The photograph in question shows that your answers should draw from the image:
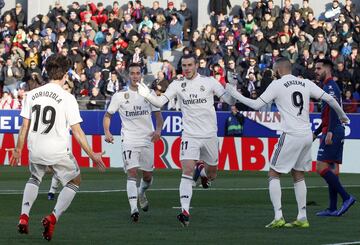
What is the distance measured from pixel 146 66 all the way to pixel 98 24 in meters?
4.33

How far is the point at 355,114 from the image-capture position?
30.8 m

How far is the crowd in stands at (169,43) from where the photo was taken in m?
35.2

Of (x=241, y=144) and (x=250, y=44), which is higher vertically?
(x=250, y=44)

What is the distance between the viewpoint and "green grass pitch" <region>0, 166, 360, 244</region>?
14414 millimetres

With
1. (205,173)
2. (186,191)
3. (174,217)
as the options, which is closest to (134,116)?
(174,217)

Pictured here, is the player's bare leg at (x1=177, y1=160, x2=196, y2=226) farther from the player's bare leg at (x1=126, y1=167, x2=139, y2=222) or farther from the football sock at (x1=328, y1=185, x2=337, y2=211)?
the football sock at (x1=328, y1=185, x2=337, y2=211)

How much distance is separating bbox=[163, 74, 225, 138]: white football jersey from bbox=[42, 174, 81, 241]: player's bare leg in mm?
3007

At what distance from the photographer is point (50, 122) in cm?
1416

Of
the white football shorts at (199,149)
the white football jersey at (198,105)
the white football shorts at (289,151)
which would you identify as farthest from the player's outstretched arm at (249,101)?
the white football shorts at (199,149)

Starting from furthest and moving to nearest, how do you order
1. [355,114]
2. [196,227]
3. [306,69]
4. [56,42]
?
[56,42] → [306,69] → [355,114] → [196,227]

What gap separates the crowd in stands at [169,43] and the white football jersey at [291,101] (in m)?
15.4

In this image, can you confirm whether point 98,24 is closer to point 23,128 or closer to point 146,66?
point 146,66

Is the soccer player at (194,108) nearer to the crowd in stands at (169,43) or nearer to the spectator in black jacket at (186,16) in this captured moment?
the crowd in stands at (169,43)

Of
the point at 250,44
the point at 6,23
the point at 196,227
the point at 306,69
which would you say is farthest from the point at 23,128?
the point at 6,23
